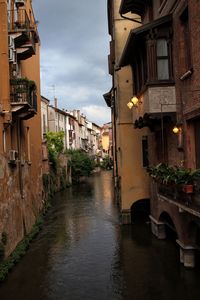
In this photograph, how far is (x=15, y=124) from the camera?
19531mm

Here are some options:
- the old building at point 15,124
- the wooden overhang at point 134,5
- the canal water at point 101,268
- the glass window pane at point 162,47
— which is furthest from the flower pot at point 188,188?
the wooden overhang at point 134,5

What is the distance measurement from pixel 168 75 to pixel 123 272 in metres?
7.64

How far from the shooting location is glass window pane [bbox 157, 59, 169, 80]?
48.9 feet

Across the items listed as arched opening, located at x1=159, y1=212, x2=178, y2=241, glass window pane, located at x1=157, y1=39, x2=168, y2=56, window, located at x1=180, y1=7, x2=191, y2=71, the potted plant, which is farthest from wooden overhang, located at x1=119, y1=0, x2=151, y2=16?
the potted plant

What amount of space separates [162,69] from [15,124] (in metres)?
8.15

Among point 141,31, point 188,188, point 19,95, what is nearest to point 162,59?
point 141,31

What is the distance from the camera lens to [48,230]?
2384 centimetres

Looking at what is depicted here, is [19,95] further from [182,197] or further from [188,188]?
[188,188]

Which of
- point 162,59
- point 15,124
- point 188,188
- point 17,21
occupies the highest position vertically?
point 17,21

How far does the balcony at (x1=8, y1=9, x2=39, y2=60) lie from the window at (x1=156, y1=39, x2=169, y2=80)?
7.12m

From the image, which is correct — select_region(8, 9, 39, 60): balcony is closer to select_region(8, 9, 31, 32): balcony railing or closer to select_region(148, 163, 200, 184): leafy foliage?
select_region(8, 9, 31, 32): balcony railing

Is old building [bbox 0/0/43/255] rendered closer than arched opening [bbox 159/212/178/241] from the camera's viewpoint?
Yes

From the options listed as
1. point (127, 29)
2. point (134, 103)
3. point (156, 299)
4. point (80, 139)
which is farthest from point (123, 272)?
point (80, 139)

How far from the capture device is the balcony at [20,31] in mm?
18656
